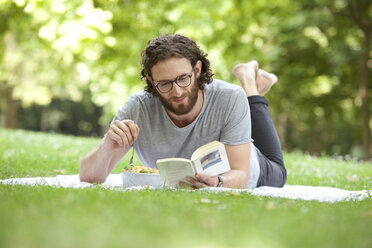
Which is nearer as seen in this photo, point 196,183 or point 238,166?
point 196,183

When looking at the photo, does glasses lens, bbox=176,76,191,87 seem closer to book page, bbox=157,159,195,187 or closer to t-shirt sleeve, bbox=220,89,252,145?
t-shirt sleeve, bbox=220,89,252,145

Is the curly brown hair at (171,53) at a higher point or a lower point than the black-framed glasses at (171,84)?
higher

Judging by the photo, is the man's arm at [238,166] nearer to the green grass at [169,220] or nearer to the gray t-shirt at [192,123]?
the gray t-shirt at [192,123]

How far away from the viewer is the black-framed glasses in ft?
12.8

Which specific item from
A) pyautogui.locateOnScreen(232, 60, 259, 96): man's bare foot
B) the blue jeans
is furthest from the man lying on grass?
pyautogui.locateOnScreen(232, 60, 259, 96): man's bare foot

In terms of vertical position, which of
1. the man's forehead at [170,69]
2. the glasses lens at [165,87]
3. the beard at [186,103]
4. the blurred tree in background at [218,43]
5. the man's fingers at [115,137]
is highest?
the blurred tree in background at [218,43]

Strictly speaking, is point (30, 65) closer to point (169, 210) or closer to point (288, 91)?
point (288, 91)

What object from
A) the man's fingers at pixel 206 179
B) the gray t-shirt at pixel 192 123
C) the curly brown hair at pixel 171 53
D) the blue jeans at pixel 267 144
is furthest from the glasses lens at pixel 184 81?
the blue jeans at pixel 267 144

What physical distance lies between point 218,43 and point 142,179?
9440 millimetres

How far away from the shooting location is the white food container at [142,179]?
389 cm

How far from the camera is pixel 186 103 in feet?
13.0

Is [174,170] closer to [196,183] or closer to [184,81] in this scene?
[196,183]

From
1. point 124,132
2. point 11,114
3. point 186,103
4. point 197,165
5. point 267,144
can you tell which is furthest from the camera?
point 11,114

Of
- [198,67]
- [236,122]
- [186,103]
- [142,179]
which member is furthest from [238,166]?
[198,67]
